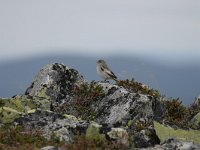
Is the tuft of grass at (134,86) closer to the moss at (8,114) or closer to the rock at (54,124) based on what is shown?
the rock at (54,124)

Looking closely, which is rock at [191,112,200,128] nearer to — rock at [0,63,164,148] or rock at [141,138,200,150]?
rock at [0,63,164,148]

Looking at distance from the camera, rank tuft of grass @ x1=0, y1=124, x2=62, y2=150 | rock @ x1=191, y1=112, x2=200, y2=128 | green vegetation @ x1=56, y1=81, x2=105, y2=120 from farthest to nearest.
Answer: rock @ x1=191, y1=112, x2=200, y2=128
green vegetation @ x1=56, y1=81, x2=105, y2=120
tuft of grass @ x1=0, y1=124, x2=62, y2=150

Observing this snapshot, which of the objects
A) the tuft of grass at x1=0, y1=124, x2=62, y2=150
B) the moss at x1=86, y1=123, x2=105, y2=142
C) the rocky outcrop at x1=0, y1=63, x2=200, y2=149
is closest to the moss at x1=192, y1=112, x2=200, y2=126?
the rocky outcrop at x1=0, y1=63, x2=200, y2=149

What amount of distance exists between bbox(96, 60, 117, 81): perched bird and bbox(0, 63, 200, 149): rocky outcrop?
2.67 ft

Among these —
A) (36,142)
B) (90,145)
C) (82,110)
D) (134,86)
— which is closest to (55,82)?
(82,110)

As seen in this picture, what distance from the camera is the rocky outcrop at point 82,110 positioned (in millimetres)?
16734

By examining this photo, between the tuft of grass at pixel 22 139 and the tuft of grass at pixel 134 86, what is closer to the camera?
the tuft of grass at pixel 22 139

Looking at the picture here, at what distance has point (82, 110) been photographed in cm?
2183

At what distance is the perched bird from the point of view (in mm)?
24723

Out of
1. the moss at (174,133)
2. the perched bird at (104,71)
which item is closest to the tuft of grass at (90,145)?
the moss at (174,133)

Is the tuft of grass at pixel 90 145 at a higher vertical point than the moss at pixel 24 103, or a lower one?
lower

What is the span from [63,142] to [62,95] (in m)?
7.79

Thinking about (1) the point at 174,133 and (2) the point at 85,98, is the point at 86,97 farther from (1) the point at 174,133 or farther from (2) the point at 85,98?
(1) the point at 174,133

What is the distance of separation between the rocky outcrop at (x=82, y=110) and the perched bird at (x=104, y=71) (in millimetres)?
814
